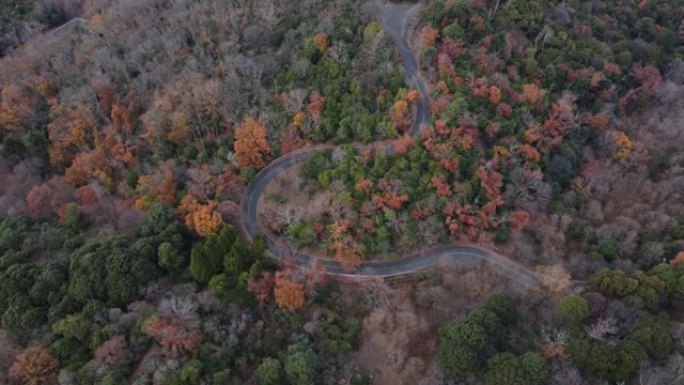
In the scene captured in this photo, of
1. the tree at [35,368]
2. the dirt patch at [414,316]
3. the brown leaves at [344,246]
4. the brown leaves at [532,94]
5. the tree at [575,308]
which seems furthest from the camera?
the brown leaves at [532,94]

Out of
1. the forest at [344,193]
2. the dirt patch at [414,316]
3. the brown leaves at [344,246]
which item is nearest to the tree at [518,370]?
the forest at [344,193]

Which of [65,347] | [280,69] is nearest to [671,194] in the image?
[280,69]

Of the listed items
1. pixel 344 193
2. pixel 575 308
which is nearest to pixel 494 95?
pixel 344 193

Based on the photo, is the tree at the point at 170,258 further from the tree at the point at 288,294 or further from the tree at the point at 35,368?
the tree at the point at 35,368

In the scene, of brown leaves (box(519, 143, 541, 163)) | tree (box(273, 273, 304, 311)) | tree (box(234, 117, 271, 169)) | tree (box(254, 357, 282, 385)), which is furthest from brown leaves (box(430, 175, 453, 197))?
tree (box(254, 357, 282, 385))

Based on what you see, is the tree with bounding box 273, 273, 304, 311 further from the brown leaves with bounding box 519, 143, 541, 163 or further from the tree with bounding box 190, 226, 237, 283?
the brown leaves with bounding box 519, 143, 541, 163

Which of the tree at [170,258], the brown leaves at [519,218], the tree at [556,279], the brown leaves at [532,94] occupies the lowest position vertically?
the tree at [556,279]

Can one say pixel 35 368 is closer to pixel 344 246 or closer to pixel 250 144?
pixel 344 246
